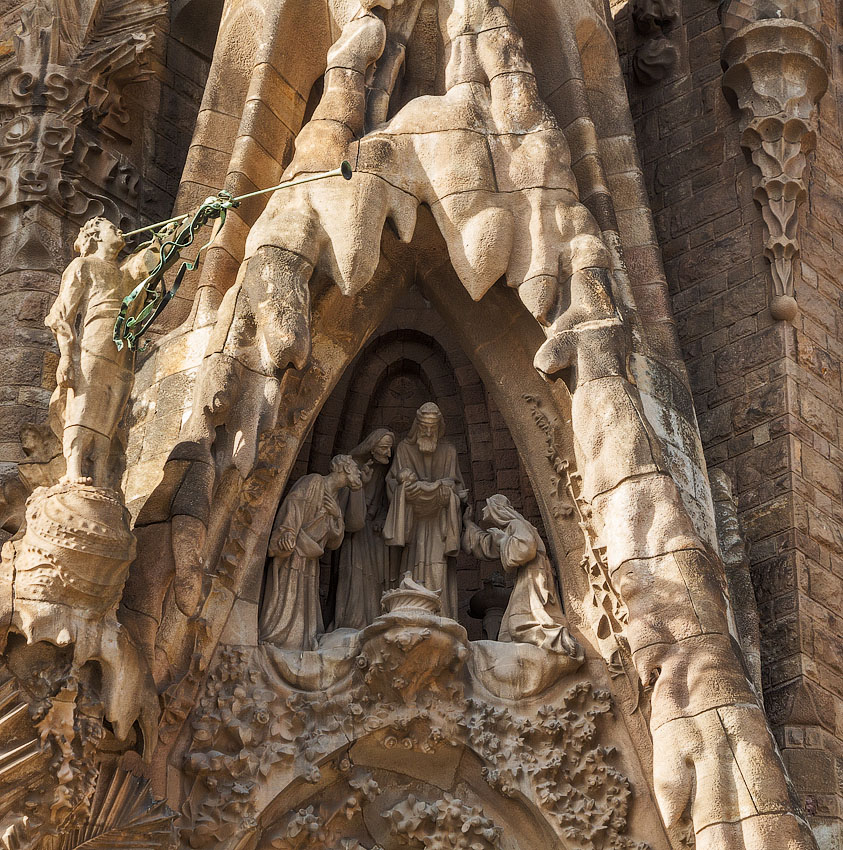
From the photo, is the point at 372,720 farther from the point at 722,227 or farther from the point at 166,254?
the point at 722,227

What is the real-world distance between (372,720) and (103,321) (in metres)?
2.19

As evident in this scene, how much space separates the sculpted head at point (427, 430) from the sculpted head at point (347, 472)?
45 centimetres

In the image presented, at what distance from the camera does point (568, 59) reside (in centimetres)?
1059

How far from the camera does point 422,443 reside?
9.76 meters

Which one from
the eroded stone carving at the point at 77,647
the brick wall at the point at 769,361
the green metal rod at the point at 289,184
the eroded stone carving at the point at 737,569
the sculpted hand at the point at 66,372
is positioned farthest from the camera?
the brick wall at the point at 769,361

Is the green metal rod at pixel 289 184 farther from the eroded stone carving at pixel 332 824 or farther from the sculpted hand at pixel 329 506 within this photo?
the eroded stone carving at pixel 332 824

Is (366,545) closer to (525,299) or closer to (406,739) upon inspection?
(406,739)

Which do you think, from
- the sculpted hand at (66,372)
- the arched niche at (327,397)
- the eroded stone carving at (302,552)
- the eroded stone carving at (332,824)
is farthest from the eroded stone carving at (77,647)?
the eroded stone carving at (302,552)

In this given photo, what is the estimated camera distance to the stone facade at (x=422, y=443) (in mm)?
8188

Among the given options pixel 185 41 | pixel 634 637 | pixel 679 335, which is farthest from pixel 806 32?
pixel 634 637

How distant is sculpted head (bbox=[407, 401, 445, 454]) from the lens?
9.76 metres

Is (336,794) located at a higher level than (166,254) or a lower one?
lower

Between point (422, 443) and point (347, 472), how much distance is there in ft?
1.70

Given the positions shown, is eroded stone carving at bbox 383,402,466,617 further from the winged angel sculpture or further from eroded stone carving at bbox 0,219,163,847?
eroded stone carving at bbox 0,219,163,847
